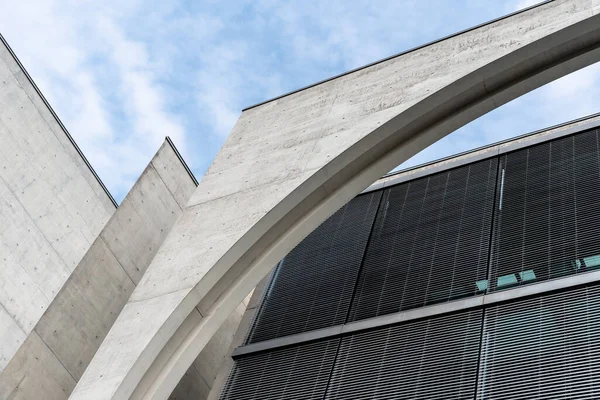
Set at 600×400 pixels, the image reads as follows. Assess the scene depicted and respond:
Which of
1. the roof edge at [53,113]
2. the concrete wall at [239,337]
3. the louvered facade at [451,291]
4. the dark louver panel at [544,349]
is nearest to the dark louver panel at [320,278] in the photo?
the louvered facade at [451,291]

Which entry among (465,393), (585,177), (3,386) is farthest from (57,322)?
(585,177)

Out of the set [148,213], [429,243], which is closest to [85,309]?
[148,213]

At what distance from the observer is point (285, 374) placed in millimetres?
11555

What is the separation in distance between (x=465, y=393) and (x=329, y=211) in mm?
2885

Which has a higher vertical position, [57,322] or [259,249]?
[259,249]

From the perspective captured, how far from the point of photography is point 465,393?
9.46 m

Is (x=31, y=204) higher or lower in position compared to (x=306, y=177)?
higher

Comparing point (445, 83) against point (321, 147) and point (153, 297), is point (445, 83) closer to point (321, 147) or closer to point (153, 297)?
point (321, 147)

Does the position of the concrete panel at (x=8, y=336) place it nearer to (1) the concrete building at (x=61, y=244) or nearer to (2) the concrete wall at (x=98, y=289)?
(1) the concrete building at (x=61, y=244)

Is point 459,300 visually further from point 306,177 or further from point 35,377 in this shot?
point 35,377

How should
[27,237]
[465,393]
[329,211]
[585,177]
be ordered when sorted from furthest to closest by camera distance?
1. [27,237]
2. [585,177]
3. [329,211]
4. [465,393]

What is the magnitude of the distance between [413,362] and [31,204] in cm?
871

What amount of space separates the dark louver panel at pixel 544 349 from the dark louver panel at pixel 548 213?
584 mm

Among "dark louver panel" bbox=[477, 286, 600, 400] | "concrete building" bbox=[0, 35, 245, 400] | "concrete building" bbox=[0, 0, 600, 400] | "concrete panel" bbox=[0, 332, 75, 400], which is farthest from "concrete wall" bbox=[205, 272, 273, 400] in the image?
"dark louver panel" bbox=[477, 286, 600, 400]
